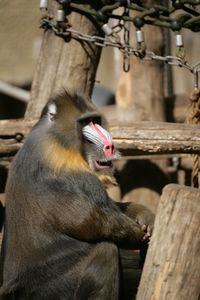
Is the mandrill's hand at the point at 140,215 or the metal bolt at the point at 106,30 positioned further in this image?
the metal bolt at the point at 106,30

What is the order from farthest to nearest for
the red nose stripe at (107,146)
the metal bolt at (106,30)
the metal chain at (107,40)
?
the metal bolt at (106,30), the metal chain at (107,40), the red nose stripe at (107,146)

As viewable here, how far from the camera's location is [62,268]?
4391 mm

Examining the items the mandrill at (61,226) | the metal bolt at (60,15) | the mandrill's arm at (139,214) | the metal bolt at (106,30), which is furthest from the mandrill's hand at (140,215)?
the metal bolt at (60,15)

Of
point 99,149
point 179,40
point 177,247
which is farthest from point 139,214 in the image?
point 179,40

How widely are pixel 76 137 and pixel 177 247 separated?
114 centimetres

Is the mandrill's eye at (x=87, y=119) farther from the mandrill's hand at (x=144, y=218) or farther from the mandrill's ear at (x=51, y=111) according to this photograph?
the mandrill's hand at (x=144, y=218)

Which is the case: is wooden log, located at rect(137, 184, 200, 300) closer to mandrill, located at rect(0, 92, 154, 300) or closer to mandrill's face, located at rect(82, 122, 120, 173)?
mandrill, located at rect(0, 92, 154, 300)

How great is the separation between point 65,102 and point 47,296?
1113mm

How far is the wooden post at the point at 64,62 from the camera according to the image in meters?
5.76

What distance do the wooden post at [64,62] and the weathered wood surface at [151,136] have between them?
0.22 m

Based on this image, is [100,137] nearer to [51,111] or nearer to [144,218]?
[51,111]

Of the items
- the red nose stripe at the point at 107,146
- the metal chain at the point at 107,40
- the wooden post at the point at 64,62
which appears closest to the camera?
the red nose stripe at the point at 107,146

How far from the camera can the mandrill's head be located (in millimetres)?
4410

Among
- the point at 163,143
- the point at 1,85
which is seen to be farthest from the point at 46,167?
the point at 1,85
